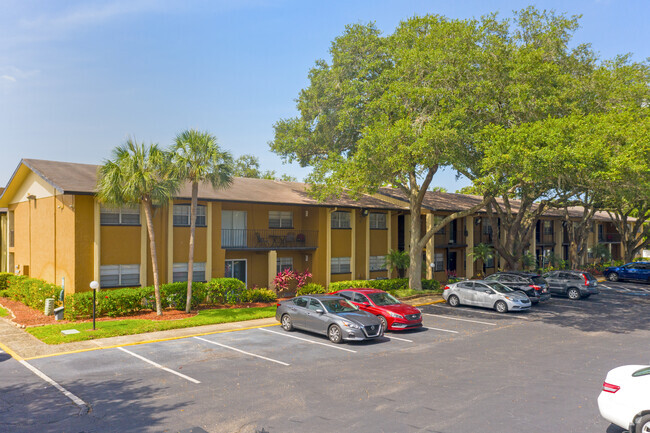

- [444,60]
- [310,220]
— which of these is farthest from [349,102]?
[310,220]

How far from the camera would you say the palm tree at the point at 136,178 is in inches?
→ 748

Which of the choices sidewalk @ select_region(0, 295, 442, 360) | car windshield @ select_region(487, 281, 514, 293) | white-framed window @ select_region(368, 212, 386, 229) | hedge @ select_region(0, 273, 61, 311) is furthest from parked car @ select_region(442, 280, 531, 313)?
hedge @ select_region(0, 273, 61, 311)

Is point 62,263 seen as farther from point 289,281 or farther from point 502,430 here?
Result: point 502,430

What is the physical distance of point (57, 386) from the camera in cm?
1141

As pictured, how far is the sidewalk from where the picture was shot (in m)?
14.8

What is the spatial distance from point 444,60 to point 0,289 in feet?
93.1

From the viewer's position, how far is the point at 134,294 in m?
20.9

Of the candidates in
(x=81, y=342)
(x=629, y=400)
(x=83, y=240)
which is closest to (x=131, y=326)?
(x=81, y=342)

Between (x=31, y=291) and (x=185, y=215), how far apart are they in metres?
7.95

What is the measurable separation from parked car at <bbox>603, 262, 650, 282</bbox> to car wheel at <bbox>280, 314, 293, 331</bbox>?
3365cm

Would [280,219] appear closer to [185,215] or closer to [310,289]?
[310,289]

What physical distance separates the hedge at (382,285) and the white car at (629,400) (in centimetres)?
1925

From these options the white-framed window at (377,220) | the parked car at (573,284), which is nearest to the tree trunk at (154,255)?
the white-framed window at (377,220)

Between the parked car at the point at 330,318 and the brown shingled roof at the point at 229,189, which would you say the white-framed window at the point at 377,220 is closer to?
the brown shingled roof at the point at 229,189
